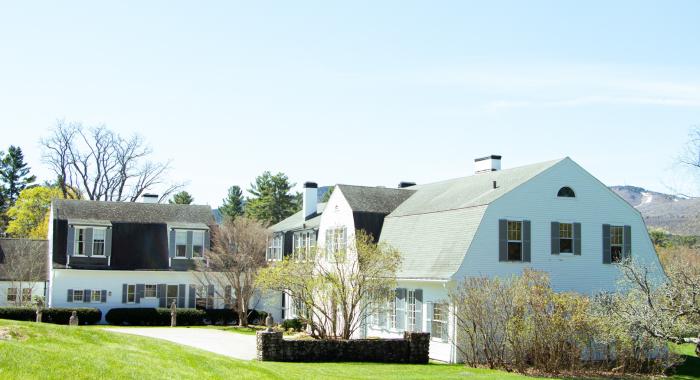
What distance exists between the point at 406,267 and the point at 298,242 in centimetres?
1246

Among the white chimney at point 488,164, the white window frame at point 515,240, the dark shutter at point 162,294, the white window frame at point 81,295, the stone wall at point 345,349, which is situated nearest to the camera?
the stone wall at point 345,349

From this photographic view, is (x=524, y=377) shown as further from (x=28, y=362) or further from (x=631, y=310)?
(x=28, y=362)

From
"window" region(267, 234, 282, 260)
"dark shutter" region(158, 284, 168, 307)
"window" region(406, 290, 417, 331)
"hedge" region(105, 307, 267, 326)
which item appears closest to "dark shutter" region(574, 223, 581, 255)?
"window" region(406, 290, 417, 331)

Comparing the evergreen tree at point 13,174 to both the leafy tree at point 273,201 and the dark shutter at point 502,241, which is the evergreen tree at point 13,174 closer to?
the leafy tree at point 273,201

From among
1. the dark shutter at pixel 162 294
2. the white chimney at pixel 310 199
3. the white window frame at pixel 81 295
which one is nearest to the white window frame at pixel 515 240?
the white chimney at pixel 310 199

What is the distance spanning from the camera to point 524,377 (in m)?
23.9

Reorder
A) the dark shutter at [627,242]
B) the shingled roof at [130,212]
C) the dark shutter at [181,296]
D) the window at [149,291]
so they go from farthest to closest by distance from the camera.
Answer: the shingled roof at [130,212] < the dark shutter at [181,296] < the window at [149,291] < the dark shutter at [627,242]

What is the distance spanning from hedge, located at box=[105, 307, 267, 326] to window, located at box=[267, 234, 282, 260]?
335 centimetres

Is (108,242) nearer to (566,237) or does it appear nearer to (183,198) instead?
(566,237)

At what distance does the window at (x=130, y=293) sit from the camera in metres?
43.7

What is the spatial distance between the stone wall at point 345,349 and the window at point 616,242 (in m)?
8.58

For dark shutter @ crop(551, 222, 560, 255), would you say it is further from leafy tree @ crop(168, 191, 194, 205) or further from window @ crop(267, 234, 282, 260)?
leafy tree @ crop(168, 191, 194, 205)

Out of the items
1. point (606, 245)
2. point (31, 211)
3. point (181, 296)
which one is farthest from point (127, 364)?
point (31, 211)

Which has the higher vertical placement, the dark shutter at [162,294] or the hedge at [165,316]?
the dark shutter at [162,294]
